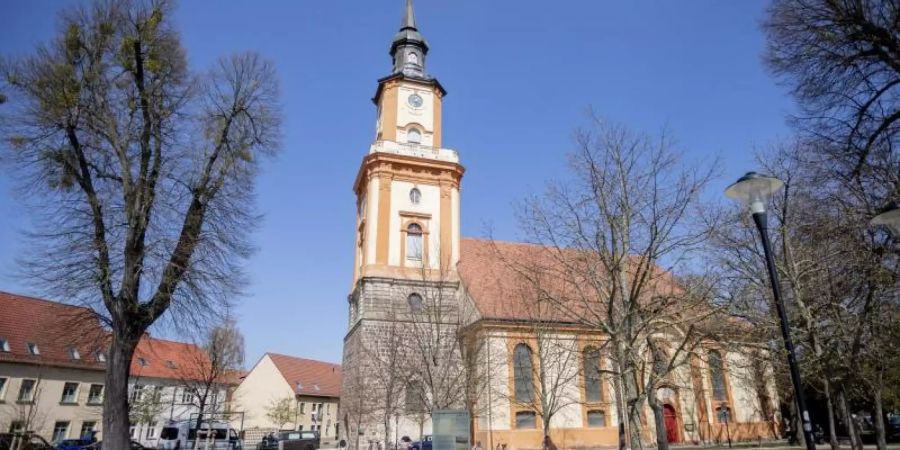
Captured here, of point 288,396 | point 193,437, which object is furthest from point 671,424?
point 288,396

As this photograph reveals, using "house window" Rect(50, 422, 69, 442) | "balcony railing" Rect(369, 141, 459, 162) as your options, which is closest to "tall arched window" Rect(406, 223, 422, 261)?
"balcony railing" Rect(369, 141, 459, 162)

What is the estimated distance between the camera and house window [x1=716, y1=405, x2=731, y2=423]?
29.7 metres

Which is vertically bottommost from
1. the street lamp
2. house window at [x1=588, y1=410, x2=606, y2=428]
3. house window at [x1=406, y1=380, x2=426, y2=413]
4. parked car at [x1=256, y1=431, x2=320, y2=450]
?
parked car at [x1=256, y1=431, x2=320, y2=450]

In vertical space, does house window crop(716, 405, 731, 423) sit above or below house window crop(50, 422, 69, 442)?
above

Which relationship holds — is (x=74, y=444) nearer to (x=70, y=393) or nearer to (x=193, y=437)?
(x=193, y=437)

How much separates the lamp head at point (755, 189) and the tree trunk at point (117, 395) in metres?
12.2

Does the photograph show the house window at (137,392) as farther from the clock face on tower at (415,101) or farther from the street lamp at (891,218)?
the street lamp at (891,218)

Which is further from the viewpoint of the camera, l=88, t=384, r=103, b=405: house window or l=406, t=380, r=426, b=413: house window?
l=88, t=384, r=103, b=405: house window

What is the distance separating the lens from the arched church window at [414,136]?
1270 inches

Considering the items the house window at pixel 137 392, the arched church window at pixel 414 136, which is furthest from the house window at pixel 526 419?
the house window at pixel 137 392

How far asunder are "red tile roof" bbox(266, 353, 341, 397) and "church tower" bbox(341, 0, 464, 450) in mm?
23918

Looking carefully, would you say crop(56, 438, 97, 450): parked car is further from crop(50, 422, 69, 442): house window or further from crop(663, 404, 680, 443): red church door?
crop(663, 404, 680, 443): red church door

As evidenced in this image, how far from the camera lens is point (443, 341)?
23.9 metres

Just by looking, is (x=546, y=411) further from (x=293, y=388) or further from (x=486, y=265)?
(x=293, y=388)
